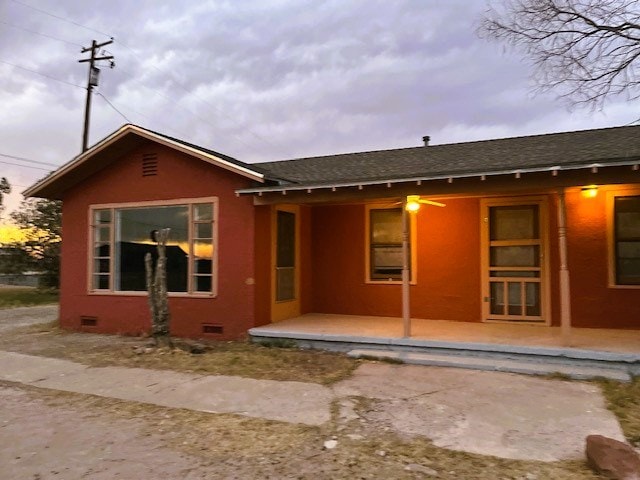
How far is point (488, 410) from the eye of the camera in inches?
199

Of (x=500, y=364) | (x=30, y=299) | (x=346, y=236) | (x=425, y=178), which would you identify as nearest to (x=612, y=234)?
(x=500, y=364)

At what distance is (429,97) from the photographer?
16656 millimetres

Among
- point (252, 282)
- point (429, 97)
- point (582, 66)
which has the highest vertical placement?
point (429, 97)

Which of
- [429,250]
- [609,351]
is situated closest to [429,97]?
[429,250]

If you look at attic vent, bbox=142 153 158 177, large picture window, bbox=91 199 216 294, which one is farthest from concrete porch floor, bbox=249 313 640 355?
attic vent, bbox=142 153 158 177

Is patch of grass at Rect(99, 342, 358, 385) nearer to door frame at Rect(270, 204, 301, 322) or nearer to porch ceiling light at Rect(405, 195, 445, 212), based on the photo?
door frame at Rect(270, 204, 301, 322)

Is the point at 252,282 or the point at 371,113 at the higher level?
the point at 371,113

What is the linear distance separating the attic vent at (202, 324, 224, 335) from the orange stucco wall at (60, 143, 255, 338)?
67 mm

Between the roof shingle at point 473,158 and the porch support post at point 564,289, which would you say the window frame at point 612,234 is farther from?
the porch support post at point 564,289

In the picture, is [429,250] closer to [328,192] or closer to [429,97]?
[328,192]

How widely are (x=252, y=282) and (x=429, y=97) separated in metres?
10.8

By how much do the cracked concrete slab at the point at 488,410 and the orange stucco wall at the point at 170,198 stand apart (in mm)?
3080

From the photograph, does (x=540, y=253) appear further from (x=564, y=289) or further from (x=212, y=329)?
(x=212, y=329)

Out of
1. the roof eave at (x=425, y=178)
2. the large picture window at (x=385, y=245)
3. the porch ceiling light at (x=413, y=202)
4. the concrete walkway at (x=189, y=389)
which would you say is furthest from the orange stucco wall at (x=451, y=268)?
the concrete walkway at (x=189, y=389)
